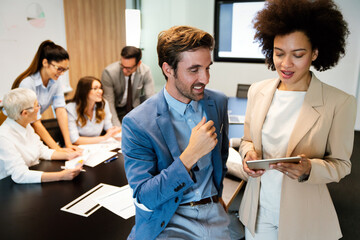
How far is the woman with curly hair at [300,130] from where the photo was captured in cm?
130

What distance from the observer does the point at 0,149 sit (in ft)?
6.91

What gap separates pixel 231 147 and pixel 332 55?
A: 4.82ft

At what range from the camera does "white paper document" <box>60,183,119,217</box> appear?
1.67m

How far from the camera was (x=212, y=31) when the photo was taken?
6.68 m

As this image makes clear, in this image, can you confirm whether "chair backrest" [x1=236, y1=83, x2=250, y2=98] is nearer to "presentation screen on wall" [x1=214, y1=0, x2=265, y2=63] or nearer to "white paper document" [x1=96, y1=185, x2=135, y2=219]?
"presentation screen on wall" [x1=214, y1=0, x2=265, y2=63]

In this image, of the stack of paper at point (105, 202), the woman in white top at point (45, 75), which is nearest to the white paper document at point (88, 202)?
the stack of paper at point (105, 202)

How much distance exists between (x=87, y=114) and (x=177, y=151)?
7.28ft

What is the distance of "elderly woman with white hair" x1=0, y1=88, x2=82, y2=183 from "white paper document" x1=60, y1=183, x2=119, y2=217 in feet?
0.86

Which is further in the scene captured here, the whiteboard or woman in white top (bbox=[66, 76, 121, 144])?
the whiteboard

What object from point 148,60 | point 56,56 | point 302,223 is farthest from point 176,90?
point 148,60

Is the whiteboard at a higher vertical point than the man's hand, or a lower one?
higher

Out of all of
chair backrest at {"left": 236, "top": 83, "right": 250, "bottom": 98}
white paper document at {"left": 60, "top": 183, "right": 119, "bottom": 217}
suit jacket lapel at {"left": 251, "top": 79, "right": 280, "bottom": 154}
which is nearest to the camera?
suit jacket lapel at {"left": 251, "top": 79, "right": 280, "bottom": 154}

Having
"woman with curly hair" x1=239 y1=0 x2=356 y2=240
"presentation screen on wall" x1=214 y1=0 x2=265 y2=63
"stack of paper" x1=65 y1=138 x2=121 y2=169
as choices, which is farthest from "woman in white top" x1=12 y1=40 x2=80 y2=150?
"presentation screen on wall" x1=214 y1=0 x2=265 y2=63

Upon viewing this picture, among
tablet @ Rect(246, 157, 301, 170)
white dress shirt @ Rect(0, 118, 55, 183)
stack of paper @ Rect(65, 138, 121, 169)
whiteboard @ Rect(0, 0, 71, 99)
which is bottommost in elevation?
stack of paper @ Rect(65, 138, 121, 169)
